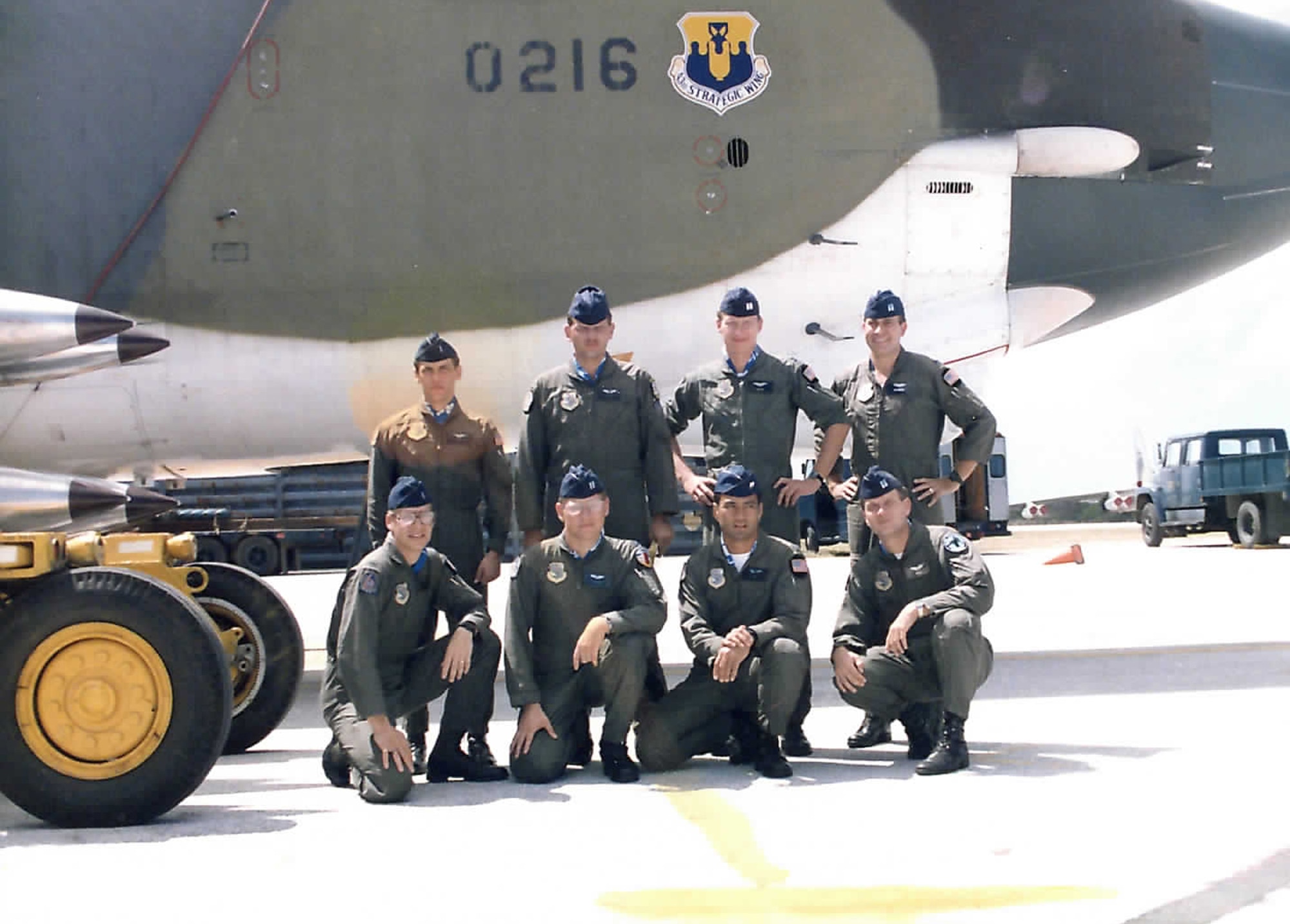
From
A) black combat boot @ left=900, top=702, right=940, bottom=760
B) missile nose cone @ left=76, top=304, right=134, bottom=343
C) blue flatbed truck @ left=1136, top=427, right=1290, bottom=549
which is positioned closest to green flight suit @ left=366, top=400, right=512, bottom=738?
missile nose cone @ left=76, top=304, right=134, bottom=343

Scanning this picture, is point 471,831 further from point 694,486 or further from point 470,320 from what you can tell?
point 470,320

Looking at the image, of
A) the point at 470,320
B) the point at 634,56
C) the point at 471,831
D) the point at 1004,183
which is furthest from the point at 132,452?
the point at 1004,183

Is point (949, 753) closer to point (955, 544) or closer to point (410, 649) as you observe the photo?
point (955, 544)

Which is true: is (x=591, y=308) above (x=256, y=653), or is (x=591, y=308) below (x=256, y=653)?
above

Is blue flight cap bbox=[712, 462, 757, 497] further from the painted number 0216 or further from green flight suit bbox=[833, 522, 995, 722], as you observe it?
the painted number 0216

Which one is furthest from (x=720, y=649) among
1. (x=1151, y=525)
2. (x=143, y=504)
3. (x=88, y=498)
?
(x=1151, y=525)

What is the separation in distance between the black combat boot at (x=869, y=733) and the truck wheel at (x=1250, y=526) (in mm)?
17288

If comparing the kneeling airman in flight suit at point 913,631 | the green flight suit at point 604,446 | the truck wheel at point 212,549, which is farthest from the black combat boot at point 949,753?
the truck wheel at point 212,549

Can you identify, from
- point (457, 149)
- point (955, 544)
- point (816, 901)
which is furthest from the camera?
point (457, 149)

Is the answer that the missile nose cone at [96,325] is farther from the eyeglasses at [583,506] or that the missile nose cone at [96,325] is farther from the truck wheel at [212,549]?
the truck wheel at [212,549]

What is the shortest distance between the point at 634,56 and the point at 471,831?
4.19 meters

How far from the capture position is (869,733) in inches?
213

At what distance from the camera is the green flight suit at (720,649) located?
4930 mm

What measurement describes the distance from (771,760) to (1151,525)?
19.9 m
